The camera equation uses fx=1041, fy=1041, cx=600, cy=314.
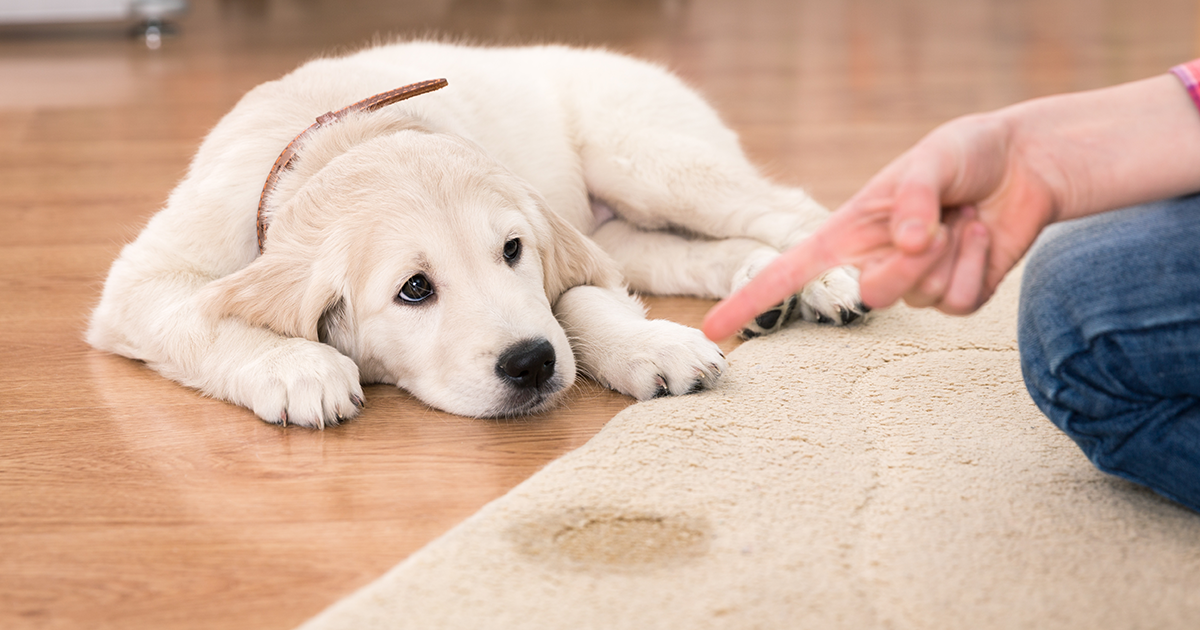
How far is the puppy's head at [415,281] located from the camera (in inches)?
69.4

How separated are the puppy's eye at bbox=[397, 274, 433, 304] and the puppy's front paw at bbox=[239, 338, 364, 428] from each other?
0.17m

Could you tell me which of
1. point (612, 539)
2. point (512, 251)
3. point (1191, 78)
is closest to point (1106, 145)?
point (1191, 78)

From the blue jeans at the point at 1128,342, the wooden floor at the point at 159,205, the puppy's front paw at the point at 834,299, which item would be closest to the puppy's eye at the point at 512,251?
the wooden floor at the point at 159,205

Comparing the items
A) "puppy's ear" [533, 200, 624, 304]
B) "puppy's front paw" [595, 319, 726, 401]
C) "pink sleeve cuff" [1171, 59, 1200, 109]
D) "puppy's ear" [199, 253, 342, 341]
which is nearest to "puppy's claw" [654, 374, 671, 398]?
"puppy's front paw" [595, 319, 726, 401]

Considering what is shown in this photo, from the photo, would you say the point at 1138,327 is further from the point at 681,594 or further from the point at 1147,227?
the point at 681,594

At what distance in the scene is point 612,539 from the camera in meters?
1.38

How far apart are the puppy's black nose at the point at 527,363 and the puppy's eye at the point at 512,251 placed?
0.72ft

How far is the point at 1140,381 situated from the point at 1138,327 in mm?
70

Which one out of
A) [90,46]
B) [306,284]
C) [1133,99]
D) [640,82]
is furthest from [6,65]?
[1133,99]

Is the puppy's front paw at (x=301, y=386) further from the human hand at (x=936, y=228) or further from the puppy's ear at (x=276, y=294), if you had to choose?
the human hand at (x=936, y=228)

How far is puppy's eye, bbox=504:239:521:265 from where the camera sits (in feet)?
6.24

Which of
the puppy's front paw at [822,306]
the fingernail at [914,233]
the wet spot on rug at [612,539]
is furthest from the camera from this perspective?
the puppy's front paw at [822,306]

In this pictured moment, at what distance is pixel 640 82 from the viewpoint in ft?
8.98

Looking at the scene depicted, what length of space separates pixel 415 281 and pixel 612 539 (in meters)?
0.64
